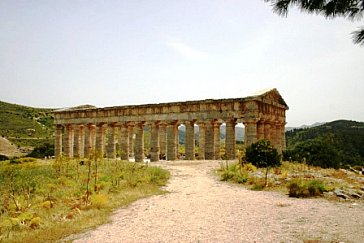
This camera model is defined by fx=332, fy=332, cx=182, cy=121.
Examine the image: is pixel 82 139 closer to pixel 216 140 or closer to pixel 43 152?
pixel 43 152

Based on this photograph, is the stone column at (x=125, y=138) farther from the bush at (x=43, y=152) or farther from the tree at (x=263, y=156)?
the tree at (x=263, y=156)

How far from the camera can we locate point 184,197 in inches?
483

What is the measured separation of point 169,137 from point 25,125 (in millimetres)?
52229

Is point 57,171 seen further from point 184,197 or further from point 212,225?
point 212,225

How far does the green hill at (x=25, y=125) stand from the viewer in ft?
203

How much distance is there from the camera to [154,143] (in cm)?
3112

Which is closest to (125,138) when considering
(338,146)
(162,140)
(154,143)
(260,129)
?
(162,140)

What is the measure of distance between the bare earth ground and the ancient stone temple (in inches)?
575

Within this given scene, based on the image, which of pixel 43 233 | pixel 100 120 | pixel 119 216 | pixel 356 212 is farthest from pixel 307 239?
pixel 100 120

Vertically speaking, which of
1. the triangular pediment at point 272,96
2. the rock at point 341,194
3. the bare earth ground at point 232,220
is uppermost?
the triangular pediment at point 272,96

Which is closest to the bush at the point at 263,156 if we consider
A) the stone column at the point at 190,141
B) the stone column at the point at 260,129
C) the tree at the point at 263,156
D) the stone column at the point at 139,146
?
the tree at the point at 263,156

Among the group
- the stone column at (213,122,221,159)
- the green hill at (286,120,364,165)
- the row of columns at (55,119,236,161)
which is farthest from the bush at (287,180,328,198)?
the stone column at (213,122,221,159)

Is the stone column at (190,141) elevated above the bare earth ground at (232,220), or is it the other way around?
the stone column at (190,141)

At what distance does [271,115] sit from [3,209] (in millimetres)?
23808
